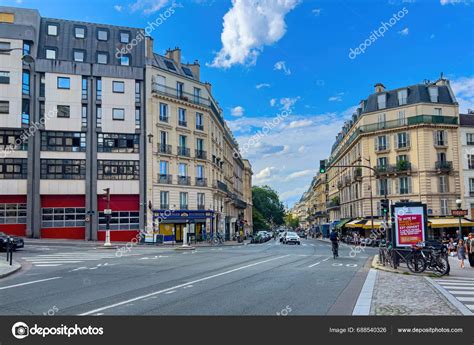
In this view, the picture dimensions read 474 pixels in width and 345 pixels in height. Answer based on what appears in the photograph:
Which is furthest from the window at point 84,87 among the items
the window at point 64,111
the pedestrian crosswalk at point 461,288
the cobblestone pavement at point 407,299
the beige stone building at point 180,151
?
the pedestrian crosswalk at point 461,288

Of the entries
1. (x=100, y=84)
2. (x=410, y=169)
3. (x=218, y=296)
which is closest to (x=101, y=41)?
(x=100, y=84)

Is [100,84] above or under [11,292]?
above

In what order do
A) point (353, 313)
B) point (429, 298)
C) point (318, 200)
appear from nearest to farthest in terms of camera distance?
point (353, 313) < point (429, 298) < point (318, 200)

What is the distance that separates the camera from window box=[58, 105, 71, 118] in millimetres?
44094

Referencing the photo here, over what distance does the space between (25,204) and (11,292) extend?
33891 mm

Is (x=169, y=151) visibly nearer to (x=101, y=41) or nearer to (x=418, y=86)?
(x=101, y=41)

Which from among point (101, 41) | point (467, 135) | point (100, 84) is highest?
point (101, 41)

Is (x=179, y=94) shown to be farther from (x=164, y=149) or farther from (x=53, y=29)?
(x=53, y=29)

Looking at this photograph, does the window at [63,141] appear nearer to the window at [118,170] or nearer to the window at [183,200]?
the window at [118,170]

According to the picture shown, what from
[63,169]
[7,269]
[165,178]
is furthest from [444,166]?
[7,269]

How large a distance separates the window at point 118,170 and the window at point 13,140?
272 inches

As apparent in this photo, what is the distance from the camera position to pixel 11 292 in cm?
1174

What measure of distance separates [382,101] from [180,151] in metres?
26.2

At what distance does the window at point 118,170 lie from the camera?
44812mm
